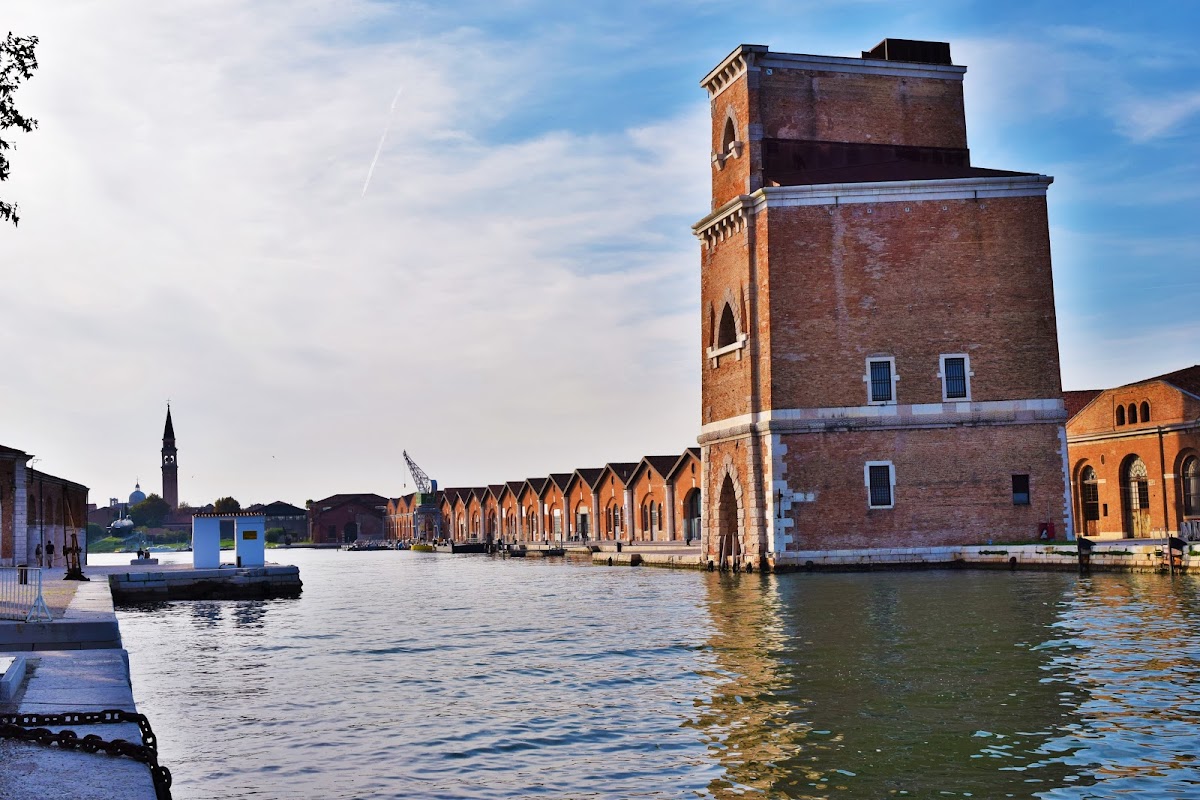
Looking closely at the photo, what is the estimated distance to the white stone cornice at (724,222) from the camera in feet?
133

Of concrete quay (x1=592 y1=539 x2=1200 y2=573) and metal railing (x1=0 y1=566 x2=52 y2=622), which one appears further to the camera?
concrete quay (x1=592 y1=539 x2=1200 y2=573)

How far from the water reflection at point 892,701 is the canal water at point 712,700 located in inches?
1.8

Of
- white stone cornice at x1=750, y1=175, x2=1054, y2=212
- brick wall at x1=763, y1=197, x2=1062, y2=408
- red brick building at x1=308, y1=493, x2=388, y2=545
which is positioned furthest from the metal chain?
red brick building at x1=308, y1=493, x2=388, y2=545

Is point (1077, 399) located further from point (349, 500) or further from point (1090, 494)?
point (349, 500)

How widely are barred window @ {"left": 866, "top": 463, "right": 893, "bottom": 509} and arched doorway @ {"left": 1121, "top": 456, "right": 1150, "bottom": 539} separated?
13.5 metres

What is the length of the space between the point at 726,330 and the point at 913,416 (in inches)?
312

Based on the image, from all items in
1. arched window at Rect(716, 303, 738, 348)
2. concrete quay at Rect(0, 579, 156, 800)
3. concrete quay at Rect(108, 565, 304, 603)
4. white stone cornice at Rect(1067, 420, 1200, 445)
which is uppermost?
arched window at Rect(716, 303, 738, 348)

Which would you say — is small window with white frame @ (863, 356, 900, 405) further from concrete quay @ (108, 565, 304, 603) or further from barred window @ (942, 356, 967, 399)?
concrete quay @ (108, 565, 304, 603)

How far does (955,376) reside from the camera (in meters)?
38.8

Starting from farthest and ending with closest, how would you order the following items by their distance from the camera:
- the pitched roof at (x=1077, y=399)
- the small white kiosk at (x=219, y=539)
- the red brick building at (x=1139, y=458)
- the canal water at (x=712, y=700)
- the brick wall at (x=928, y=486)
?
the pitched roof at (x=1077, y=399)
the small white kiosk at (x=219, y=539)
the red brick building at (x=1139, y=458)
the brick wall at (x=928, y=486)
the canal water at (x=712, y=700)

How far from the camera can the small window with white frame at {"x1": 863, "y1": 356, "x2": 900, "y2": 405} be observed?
128 feet

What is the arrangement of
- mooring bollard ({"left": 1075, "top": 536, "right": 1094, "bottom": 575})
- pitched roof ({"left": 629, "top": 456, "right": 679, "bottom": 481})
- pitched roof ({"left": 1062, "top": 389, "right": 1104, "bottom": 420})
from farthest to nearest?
pitched roof ({"left": 629, "top": 456, "right": 679, "bottom": 481}), pitched roof ({"left": 1062, "top": 389, "right": 1104, "bottom": 420}), mooring bollard ({"left": 1075, "top": 536, "right": 1094, "bottom": 575})

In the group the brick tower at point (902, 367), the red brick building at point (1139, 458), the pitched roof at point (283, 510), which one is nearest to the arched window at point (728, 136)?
the brick tower at point (902, 367)

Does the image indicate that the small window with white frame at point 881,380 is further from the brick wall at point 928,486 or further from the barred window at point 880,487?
the barred window at point 880,487
